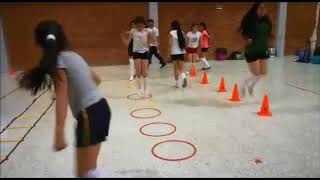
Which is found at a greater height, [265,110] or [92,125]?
[92,125]

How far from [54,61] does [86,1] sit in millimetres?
10448

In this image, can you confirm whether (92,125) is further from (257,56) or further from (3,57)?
(3,57)

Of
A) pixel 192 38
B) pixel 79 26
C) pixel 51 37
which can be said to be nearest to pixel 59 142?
pixel 51 37

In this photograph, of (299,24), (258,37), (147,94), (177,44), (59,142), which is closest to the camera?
(59,142)

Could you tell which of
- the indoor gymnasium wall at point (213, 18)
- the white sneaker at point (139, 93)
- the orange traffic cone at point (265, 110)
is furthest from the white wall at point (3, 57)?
the orange traffic cone at point (265, 110)

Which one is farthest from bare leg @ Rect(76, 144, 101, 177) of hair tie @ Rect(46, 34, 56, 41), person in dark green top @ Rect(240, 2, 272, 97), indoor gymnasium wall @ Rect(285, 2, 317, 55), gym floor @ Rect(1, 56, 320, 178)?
indoor gymnasium wall @ Rect(285, 2, 317, 55)

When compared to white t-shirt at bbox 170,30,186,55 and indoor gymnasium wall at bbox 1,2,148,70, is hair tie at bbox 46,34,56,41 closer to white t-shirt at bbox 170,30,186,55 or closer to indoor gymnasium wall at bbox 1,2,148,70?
white t-shirt at bbox 170,30,186,55

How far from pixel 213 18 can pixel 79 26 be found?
569 centimetres

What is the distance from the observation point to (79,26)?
1165 centimetres

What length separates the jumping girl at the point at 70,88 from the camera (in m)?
1.93

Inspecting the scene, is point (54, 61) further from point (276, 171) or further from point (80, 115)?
point (276, 171)

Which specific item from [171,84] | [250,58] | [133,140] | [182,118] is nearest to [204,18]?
[171,84]

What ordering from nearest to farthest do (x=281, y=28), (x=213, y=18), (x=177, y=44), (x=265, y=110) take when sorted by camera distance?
(x=265, y=110)
(x=177, y=44)
(x=213, y=18)
(x=281, y=28)

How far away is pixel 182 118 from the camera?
485cm
